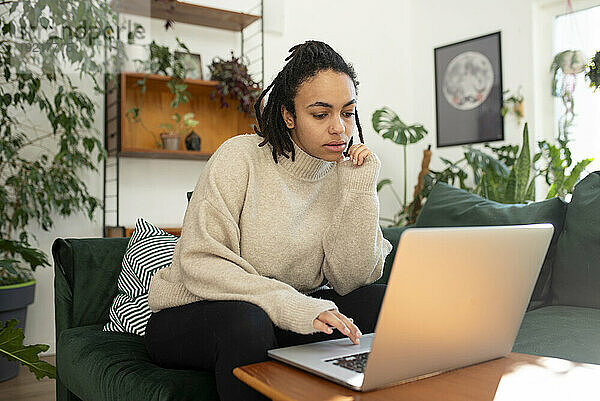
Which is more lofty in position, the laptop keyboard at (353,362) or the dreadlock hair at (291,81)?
the dreadlock hair at (291,81)

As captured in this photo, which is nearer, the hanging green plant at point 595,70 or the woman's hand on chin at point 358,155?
the woman's hand on chin at point 358,155

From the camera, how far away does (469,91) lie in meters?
3.94

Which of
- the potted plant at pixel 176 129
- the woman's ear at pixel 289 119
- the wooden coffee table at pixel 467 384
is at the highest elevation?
the potted plant at pixel 176 129

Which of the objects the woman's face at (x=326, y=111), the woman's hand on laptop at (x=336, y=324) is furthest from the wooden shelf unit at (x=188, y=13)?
A: the woman's hand on laptop at (x=336, y=324)

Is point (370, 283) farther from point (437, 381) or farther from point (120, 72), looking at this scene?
point (120, 72)

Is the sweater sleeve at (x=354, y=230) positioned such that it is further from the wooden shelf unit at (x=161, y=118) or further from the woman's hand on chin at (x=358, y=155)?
the wooden shelf unit at (x=161, y=118)

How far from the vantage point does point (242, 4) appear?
372 centimetres

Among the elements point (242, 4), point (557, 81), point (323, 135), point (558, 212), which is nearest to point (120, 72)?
point (242, 4)

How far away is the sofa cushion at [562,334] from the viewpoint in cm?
143

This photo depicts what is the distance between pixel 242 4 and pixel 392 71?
1216 millimetres

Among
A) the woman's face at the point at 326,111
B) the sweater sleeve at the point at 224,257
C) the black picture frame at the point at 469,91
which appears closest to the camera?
the sweater sleeve at the point at 224,257

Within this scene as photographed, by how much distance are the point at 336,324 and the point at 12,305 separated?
6.80 feet

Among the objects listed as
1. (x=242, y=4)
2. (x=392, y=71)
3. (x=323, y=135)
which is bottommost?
(x=323, y=135)

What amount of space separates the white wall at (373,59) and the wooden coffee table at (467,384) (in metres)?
2.53
